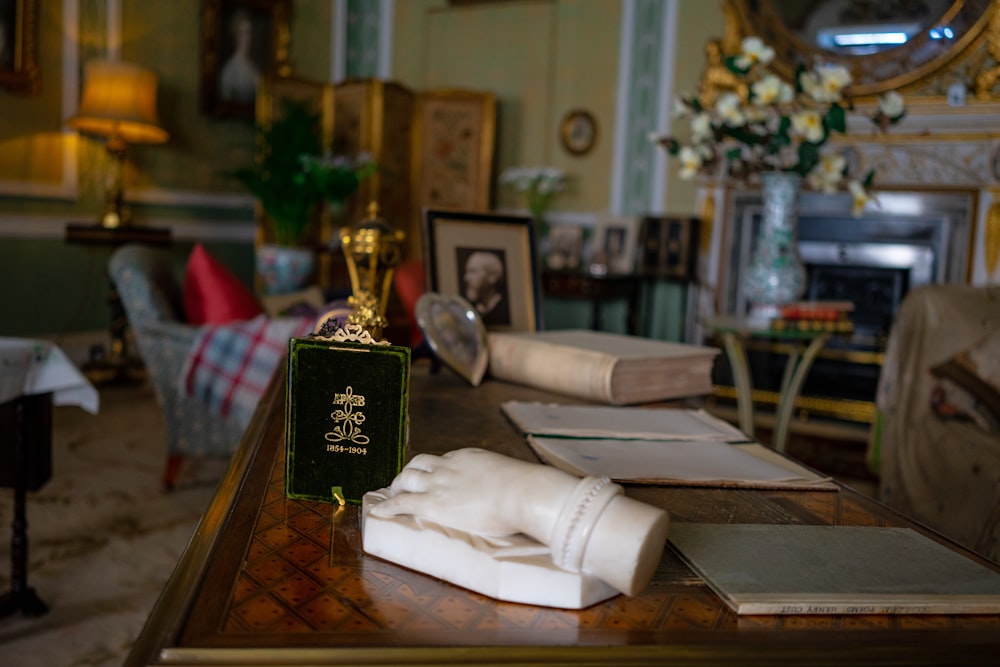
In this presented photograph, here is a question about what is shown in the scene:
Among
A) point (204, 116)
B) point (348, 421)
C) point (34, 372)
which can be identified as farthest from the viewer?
point (204, 116)

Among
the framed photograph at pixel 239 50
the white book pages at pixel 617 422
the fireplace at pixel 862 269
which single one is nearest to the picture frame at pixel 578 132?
the fireplace at pixel 862 269

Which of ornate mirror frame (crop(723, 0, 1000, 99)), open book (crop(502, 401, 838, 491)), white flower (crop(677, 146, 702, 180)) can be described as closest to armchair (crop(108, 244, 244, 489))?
white flower (crop(677, 146, 702, 180))

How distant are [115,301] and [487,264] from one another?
13.2 ft

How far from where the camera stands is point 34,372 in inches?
76.9

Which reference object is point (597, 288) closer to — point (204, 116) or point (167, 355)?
point (167, 355)

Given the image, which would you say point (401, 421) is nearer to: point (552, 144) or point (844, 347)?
point (844, 347)

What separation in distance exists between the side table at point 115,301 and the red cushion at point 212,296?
226 cm

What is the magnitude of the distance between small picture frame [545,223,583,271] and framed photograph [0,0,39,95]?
3382mm

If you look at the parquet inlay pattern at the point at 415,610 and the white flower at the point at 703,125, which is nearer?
the parquet inlay pattern at the point at 415,610

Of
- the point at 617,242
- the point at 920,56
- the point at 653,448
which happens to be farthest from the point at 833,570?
the point at 617,242

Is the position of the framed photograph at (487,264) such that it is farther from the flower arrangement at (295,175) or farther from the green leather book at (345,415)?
the flower arrangement at (295,175)

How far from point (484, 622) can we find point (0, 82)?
5279 millimetres

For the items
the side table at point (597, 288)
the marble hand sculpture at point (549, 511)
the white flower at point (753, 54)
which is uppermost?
the white flower at point (753, 54)

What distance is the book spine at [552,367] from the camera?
4.05 feet
